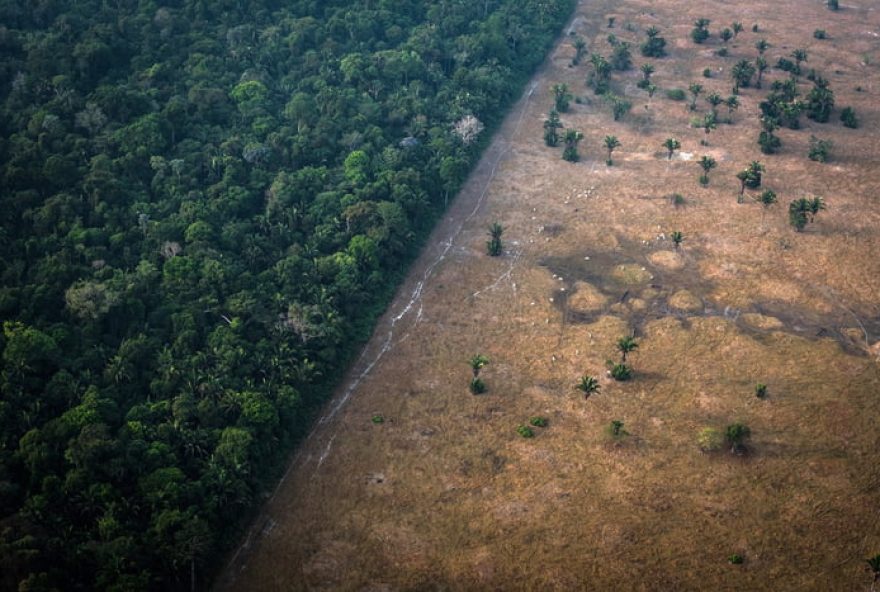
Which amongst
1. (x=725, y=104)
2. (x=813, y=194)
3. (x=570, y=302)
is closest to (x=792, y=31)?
(x=725, y=104)

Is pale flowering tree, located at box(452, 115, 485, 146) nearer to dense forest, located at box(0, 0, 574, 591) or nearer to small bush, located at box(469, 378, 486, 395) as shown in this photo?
dense forest, located at box(0, 0, 574, 591)

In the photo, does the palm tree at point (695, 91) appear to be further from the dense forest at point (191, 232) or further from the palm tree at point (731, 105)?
the dense forest at point (191, 232)

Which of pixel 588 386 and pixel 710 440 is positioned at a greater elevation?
pixel 588 386

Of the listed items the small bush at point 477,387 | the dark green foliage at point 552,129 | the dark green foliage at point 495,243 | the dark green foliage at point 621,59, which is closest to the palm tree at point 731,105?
Answer: the dark green foliage at point 621,59

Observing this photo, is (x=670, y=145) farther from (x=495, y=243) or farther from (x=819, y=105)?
(x=495, y=243)

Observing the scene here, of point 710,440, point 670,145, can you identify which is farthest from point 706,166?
point 710,440

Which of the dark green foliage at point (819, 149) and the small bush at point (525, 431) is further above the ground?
the small bush at point (525, 431)
